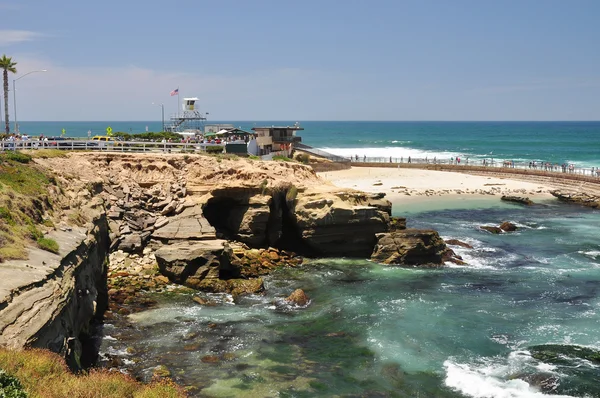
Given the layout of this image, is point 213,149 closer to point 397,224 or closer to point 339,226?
point 339,226

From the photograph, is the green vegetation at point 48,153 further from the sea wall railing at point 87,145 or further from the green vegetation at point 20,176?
the green vegetation at point 20,176

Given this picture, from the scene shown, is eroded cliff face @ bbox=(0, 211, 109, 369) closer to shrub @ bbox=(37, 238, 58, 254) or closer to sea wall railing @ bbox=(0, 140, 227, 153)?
shrub @ bbox=(37, 238, 58, 254)

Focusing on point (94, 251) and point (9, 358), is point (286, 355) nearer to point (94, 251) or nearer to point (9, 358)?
point (94, 251)

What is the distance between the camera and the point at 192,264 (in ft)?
90.0

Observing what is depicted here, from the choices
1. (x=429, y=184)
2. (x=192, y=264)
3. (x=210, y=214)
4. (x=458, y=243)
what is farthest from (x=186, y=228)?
(x=429, y=184)

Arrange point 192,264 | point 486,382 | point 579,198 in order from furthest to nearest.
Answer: point 579,198 → point 192,264 → point 486,382

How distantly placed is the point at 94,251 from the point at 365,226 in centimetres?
1674

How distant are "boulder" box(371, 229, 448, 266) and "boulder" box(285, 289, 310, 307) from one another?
8444 millimetres

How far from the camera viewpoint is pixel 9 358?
11000mm

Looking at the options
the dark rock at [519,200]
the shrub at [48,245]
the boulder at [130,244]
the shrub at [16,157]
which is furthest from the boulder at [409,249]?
the dark rock at [519,200]

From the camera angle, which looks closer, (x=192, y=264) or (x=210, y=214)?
(x=192, y=264)

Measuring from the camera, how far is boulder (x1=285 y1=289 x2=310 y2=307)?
25.6 meters

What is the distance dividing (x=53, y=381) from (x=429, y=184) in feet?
192

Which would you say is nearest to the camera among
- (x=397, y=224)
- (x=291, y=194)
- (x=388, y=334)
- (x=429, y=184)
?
(x=388, y=334)
